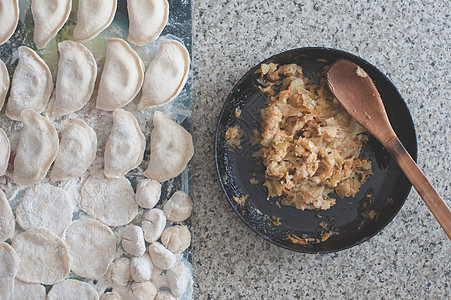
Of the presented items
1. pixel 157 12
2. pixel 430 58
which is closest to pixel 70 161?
pixel 157 12

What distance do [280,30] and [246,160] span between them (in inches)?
12.6

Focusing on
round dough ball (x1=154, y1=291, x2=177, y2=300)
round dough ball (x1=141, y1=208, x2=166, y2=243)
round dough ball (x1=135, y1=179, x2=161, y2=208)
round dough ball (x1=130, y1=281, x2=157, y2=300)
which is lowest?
round dough ball (x1=154, y1=291, x2=177, y2=300)

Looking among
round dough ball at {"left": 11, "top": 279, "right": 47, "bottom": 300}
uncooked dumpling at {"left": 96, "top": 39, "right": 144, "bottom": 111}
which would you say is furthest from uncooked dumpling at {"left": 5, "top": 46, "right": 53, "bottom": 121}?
round dough ball at {"left": 11, "top": 279, "right": 47, "bottom": 300}

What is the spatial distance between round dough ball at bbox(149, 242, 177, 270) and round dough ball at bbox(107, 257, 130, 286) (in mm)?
60

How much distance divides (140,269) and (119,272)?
0.05 metres

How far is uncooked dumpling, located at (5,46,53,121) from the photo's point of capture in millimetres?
1068

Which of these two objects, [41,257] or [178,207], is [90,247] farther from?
[178,207]

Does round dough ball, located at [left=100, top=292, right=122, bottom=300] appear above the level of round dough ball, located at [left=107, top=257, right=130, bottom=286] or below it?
below

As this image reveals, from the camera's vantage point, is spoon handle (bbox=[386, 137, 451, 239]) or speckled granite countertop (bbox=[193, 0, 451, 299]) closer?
spoon handle (bbox=[386, 137, 451, 239])

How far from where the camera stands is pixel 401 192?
3.43 ft

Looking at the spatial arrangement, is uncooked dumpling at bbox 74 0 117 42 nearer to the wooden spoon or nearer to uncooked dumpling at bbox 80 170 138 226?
uncooked dumpling at bbox 80 170 138 226

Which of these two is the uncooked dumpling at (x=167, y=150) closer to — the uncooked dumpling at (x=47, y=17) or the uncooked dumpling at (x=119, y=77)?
the uncooked dumpling at (x=119, y=77)

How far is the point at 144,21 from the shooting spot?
1079mm

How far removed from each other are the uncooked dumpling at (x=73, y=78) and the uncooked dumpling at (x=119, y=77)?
0.03m
